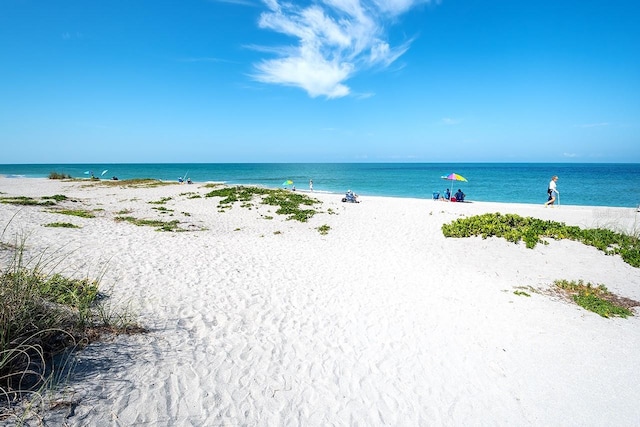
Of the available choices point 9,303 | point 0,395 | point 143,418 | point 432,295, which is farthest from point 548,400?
point 9,303

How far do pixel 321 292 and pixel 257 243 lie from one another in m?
5.44

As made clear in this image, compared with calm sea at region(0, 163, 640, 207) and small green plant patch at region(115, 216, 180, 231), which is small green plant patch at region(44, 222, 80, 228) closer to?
small green plant patch at region(115, 216, 180, 231)

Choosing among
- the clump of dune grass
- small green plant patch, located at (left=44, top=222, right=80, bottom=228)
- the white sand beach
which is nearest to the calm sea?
the white sand beach

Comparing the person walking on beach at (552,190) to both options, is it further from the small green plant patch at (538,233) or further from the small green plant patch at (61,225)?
the small green plant patch at (61,225)

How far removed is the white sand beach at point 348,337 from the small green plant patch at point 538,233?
462 mm

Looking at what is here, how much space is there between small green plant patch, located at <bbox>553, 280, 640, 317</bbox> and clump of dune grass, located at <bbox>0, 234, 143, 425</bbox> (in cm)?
1007

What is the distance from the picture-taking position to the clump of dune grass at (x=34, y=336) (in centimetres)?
334

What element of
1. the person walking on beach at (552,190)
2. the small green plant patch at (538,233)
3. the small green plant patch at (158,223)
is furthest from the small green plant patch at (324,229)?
the person walking on beach at (552,190)

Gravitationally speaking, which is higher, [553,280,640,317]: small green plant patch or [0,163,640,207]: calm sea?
[0,163,640,207]: calm sea

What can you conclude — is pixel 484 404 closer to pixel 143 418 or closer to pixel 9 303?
pixel 143 418

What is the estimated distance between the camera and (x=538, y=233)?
1233 centimetres

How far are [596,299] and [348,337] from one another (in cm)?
668

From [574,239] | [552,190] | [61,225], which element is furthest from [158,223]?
[552,190]

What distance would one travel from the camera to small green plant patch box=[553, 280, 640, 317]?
23.7 feet
